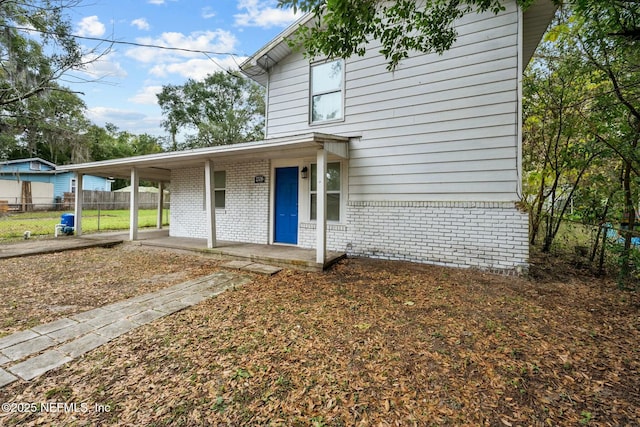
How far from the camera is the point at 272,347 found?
9.09 ft

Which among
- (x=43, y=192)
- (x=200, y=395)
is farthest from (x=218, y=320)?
(x=43, y=192)

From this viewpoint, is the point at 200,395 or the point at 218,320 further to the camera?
the point at 218,320

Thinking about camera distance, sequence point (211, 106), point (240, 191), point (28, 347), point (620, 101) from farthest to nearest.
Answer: point (211, 106)
point (240, 191)
point (620, 101)
point (28, 347)

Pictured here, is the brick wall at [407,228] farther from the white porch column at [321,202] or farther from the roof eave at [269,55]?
the roof eave at [269,55]

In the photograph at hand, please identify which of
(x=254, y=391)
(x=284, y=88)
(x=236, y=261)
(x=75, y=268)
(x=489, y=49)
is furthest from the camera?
(x=284, y=88)

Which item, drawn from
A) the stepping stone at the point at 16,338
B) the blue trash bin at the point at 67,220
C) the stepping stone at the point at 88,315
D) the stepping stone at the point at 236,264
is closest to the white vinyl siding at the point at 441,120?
the stepping stone at the point at 236,264

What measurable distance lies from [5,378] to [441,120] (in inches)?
277

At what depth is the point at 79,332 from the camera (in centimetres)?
304

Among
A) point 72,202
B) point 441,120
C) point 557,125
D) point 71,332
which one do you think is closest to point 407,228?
point 441,120

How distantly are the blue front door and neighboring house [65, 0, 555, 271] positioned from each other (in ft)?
0.10

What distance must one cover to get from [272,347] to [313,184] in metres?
4.94

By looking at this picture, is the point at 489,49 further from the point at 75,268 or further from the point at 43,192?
the point at 43,192

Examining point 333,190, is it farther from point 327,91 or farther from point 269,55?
point 269,55

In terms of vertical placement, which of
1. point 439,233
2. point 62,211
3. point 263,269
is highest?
point 62,211
